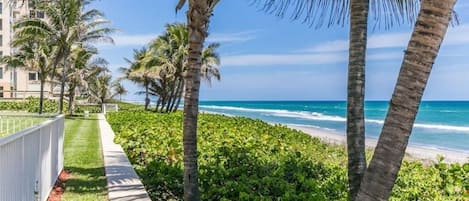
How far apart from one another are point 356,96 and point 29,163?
3396 mm

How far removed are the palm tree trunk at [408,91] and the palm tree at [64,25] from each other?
27.1 metres

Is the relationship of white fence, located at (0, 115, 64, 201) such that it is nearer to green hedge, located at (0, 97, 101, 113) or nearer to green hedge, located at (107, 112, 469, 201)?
green hedge, located at (107, 112, 469, 201)

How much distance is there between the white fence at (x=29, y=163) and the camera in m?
3.93

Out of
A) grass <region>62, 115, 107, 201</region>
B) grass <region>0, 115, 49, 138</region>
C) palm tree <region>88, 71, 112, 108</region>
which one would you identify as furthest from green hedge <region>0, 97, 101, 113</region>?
grass <region>62, 115, 107, 201</region>

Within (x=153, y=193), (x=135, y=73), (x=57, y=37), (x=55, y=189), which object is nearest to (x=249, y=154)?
(x=153, y=193)

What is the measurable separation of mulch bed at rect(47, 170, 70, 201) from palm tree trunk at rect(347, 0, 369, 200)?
14.3 ft

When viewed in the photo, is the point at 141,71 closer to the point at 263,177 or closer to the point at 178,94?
the point at 178,94

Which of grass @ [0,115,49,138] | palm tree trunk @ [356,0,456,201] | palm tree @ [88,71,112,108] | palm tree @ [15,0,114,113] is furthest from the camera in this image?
palm tree @ [88,71,112,108]

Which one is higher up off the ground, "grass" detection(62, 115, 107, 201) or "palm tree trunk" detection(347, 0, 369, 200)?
"palm tree trunk" detection(347, 0, 369, 200)

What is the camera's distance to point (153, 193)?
7051 mm

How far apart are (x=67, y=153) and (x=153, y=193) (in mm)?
5996

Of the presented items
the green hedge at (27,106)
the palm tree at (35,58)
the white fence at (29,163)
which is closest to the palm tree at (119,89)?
the green hedge at (27,106)

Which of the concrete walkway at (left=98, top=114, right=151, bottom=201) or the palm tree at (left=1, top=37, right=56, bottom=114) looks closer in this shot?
the concrete walkway at (left=98, top=114, right=151, bottom=201)

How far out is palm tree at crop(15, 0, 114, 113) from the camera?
1105 inches
